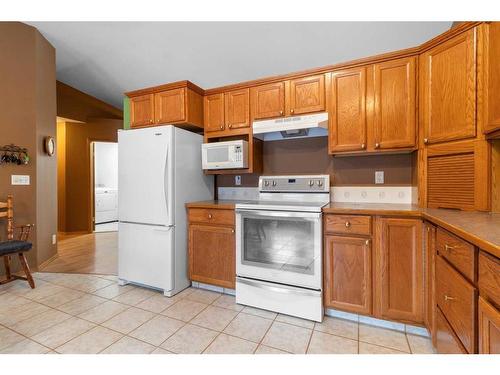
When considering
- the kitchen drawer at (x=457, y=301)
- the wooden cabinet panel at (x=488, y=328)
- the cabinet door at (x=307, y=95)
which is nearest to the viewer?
the wooden cabinet panel at (x=488, y=328)

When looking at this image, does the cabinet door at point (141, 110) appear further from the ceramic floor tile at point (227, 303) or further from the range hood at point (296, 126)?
the ceramic floor tile at point (227, 303)

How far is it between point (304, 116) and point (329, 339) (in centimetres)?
180

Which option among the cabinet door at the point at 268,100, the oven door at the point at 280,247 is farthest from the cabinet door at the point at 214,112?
the oven door at the point at 280,247

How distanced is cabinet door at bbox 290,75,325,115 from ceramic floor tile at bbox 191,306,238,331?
6.31ft

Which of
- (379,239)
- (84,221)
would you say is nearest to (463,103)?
(379,239)

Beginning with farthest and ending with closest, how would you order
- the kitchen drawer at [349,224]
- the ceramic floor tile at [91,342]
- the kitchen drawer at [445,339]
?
the kitchen drawer at [349,224]
the ceramic floor tile at [91,342]
the kitchen drawer at [445,339]

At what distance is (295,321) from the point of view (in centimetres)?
199

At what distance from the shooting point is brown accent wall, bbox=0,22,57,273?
2.95 m

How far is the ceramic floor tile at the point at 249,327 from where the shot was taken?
1.81 meters

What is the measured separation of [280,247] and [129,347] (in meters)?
1.29

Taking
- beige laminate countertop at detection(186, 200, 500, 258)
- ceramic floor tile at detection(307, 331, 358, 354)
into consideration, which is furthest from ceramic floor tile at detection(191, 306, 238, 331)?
beige laminate countertop at detection(186, 200, 500, 258)

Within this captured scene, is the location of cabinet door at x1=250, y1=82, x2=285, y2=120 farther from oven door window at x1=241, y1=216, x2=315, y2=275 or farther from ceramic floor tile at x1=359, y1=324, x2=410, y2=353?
ceramic floor tile at x1=359, y1=324, x2=410, y2=353

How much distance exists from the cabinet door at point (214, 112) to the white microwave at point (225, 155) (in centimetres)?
23

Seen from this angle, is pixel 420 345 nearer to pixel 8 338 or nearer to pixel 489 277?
pixel 489 277
